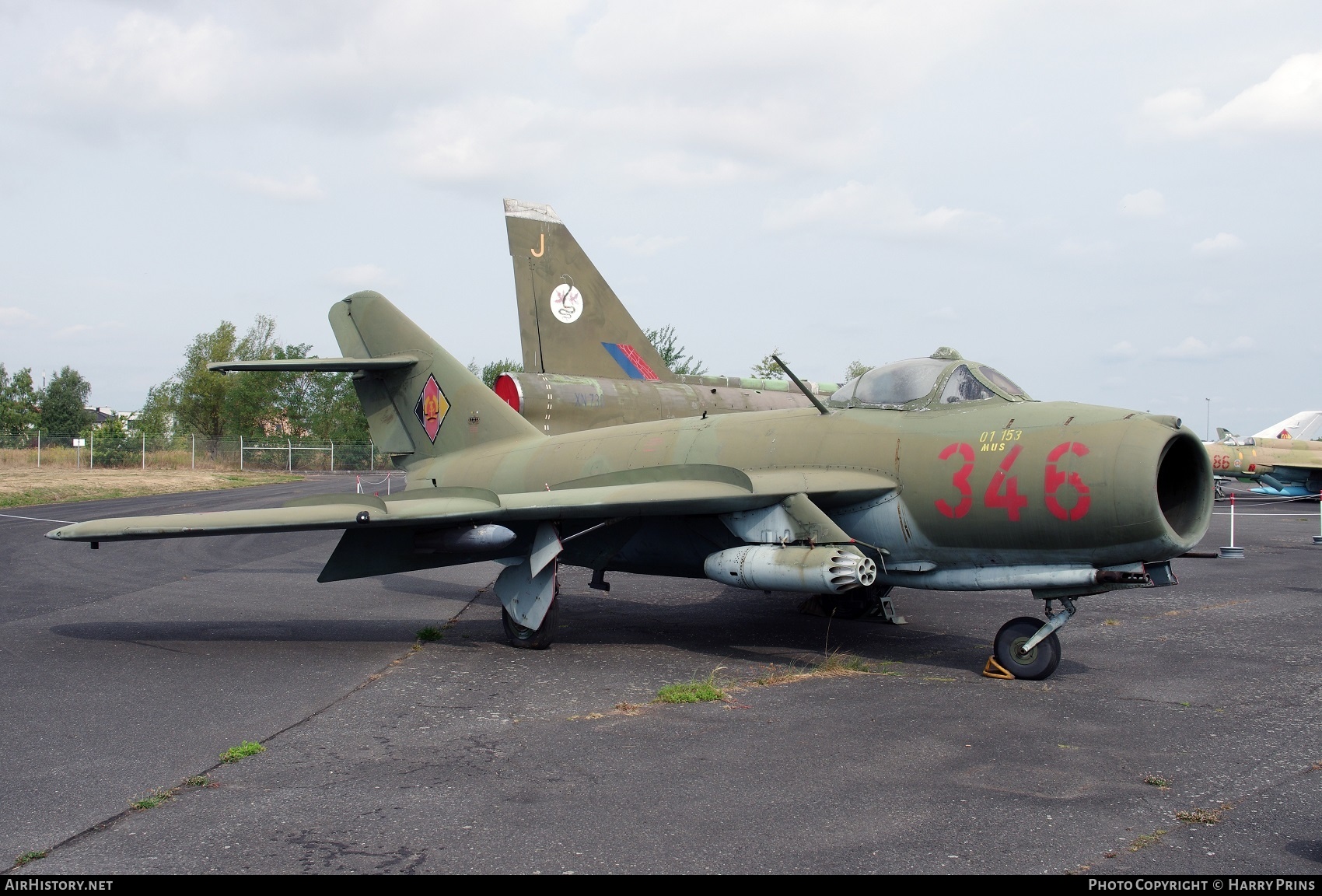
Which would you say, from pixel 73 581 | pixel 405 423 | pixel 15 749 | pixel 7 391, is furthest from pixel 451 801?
pixel 7 391

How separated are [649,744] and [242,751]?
2316 mm

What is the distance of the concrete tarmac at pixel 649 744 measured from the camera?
3.99m

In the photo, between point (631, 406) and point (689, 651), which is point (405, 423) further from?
point (689, 651)

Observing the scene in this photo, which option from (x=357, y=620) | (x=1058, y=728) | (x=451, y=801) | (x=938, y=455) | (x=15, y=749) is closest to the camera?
(x=451, y=801)

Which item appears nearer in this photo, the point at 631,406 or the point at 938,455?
the point at 938,455

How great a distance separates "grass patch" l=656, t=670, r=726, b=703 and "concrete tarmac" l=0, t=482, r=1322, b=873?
0.15 metres

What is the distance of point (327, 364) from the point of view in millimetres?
11031

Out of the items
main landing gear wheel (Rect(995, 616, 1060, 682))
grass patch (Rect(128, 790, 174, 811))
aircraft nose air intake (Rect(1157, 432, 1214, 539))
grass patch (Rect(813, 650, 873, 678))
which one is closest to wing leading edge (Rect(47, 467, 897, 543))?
grass patch (Rect(813, 650, 873, 678))

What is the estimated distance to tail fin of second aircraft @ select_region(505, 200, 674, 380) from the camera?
15.7m

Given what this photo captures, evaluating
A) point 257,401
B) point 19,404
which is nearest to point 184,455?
point 257,401

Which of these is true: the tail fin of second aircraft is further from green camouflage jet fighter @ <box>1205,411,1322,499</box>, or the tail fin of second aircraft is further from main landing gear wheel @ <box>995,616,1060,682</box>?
green camouflage jet fighter @ <box>1205,411,1322,499</box>

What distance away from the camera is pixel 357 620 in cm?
1018

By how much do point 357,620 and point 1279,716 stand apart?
27.3 feet

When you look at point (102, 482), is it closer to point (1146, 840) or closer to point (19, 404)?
point (1146, 840)
